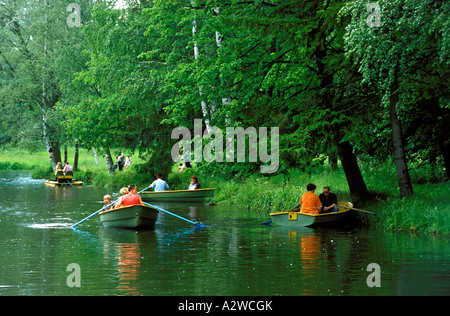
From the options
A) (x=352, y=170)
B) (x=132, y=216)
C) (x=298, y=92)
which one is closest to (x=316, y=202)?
(x=352, y=170)

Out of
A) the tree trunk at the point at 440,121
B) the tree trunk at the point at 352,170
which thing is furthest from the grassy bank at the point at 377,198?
the tree trunk at the point at 440,121

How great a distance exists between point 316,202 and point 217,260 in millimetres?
6418

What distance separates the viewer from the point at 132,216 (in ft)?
66.1

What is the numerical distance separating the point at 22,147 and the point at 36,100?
350 cm

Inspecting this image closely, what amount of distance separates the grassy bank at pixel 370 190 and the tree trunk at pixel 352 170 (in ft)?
1.14

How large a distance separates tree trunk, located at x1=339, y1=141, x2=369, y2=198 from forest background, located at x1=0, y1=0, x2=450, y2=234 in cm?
4

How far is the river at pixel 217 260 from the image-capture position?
11.2 m

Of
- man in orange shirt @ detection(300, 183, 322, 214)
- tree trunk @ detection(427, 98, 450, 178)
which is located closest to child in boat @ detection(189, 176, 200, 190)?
man in orange shirt @ detection(300, 183, 322, 214)

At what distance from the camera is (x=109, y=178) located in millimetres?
40250

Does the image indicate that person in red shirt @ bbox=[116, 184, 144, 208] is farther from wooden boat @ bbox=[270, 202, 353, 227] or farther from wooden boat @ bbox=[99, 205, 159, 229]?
wooden boat @ bbox=[270, 202, 353, 227]

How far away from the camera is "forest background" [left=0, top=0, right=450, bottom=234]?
16188 millimetres

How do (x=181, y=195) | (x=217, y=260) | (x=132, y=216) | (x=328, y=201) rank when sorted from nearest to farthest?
1. (x=217, y=260)
2. (x=132, y=216)
3. (x=328, y=201)
4. (x=181, y=195)

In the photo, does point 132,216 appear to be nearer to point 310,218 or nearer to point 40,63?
point 310,218
